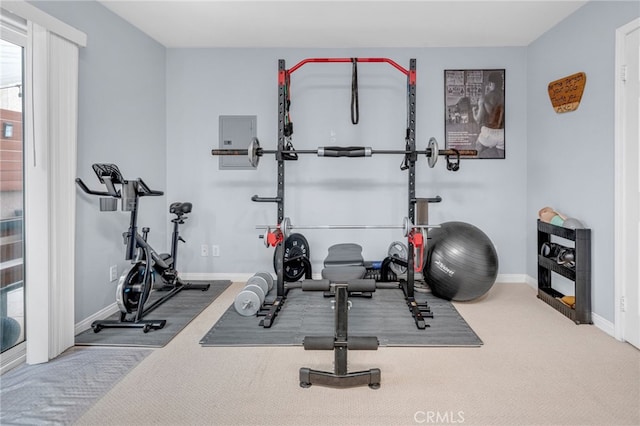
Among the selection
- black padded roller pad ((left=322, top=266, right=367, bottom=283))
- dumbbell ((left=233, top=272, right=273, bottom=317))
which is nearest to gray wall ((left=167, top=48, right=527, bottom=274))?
black padded roller pad ((left=322, top=266, right=367, bottom=283))

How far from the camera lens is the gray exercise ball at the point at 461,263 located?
10.1ft

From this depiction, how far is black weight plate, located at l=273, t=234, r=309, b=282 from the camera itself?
3.70 metres

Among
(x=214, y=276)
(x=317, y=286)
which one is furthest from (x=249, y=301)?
(x=214, y=276)

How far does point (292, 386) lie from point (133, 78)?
2992 mm

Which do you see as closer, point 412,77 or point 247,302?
point 247,302

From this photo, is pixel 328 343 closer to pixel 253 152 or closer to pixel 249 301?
pixel 249 301

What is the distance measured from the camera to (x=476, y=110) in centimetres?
388

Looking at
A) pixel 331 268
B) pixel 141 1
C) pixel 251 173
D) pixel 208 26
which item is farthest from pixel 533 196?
pixel 141 1

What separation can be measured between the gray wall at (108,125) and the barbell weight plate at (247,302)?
1.09 metres

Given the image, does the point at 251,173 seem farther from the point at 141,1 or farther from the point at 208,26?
the point at 141,1

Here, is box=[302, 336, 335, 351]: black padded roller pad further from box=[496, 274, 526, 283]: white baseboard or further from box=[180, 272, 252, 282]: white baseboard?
box=[496, 274, 526, 283]: white baseboard

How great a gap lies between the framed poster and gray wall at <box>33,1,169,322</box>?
9.88 ft

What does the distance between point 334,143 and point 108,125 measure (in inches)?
82.6

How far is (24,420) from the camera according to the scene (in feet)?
5.57
